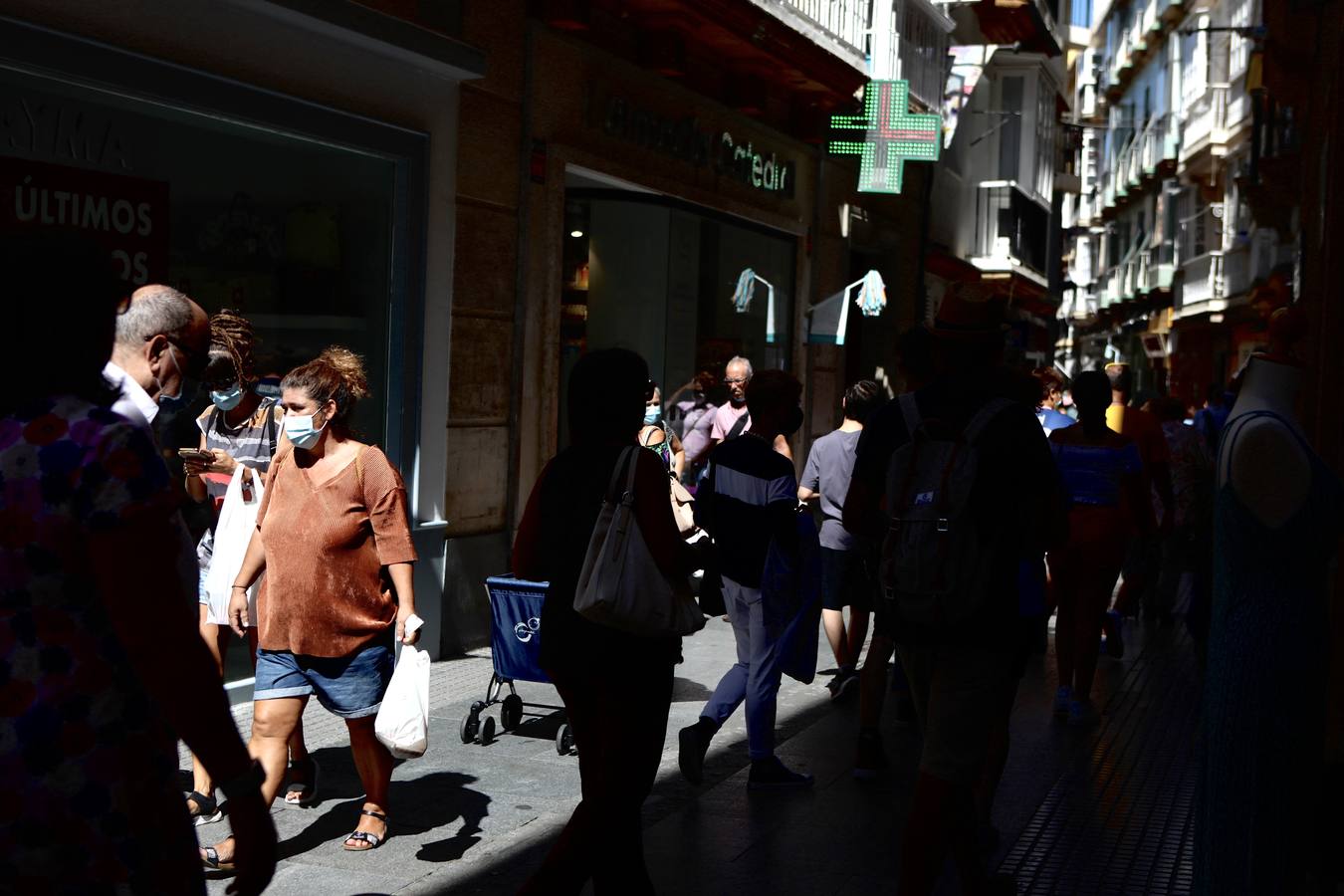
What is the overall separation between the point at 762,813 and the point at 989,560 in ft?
7.93

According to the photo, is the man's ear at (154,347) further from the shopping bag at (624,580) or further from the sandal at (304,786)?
the sandal at (304,786)

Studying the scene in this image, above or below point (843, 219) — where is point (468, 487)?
below

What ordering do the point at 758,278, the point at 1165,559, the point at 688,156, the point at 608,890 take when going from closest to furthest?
the point at 608,890 < the point at 1165,559 < the point at 688,156 < the point at 758,278

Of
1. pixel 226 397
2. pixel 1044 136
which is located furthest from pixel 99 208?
pixel 1044 136

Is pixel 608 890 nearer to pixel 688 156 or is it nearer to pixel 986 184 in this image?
pixel 688 156

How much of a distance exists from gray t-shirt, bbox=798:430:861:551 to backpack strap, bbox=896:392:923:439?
4.10 m

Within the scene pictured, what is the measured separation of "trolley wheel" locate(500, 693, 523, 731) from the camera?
8008 mm

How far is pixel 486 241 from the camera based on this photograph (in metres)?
11.1

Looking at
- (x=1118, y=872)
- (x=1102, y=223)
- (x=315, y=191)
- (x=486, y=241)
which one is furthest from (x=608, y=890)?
(x=1102, y=223)

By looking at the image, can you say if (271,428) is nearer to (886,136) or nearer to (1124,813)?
(1124,813)

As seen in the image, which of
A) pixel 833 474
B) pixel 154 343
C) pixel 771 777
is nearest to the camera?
pixel 154 343

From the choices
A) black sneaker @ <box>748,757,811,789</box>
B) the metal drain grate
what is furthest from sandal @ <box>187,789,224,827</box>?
the metal drain grate

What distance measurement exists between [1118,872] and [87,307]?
464cm

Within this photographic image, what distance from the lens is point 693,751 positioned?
6.97 meters
